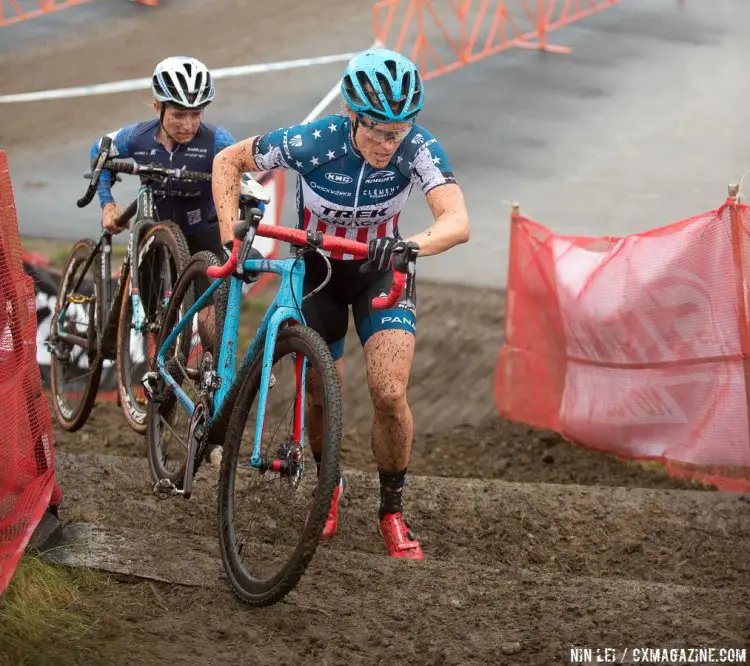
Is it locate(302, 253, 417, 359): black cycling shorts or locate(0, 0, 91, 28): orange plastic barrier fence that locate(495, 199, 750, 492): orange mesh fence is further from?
→ locate(0, 0, 91, 28): orange plastic barrier fence

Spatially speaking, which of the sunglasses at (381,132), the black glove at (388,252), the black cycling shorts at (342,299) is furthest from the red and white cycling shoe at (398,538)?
the sunglasses at (381,132)

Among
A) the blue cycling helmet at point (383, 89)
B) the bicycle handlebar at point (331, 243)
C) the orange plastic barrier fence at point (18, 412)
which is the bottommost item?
the orange plastic barrier fence at point (18, 412)

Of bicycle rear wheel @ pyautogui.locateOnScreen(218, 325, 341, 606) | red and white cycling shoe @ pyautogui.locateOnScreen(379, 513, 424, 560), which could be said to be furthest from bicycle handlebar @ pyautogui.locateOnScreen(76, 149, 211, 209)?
red and white cycling shoe @ pyautogui.locateOnScreen(379, 513, 424, 560)

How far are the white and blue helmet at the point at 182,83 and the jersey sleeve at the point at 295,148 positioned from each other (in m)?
1.48

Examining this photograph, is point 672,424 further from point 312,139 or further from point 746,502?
point 312,139

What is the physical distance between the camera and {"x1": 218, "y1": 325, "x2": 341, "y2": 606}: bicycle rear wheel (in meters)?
4.75

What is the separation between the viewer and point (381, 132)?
5539 mm

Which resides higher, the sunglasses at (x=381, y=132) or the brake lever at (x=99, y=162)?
the sunglasses at (x=381, y=132)

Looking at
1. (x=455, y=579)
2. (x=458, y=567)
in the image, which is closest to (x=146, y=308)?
(x=458, y=567)

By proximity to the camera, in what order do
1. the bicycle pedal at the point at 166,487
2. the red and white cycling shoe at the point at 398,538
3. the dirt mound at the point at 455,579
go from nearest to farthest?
the dirt mound at the point at 455,579
the bicycle pedal at the point at 166,487
the red and white cycling shoe at the point at 398,538

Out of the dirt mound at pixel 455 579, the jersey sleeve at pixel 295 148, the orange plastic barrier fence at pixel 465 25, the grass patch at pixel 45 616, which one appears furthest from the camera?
the orange plastic barrier fence at pixel 465 25

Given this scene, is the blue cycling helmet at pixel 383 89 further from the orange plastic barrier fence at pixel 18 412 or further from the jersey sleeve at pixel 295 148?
the orange plastic barrier fence at pixel 18 412

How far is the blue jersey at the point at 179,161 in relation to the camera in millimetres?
7645

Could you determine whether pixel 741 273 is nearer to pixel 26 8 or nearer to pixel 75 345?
pixel 75 345
